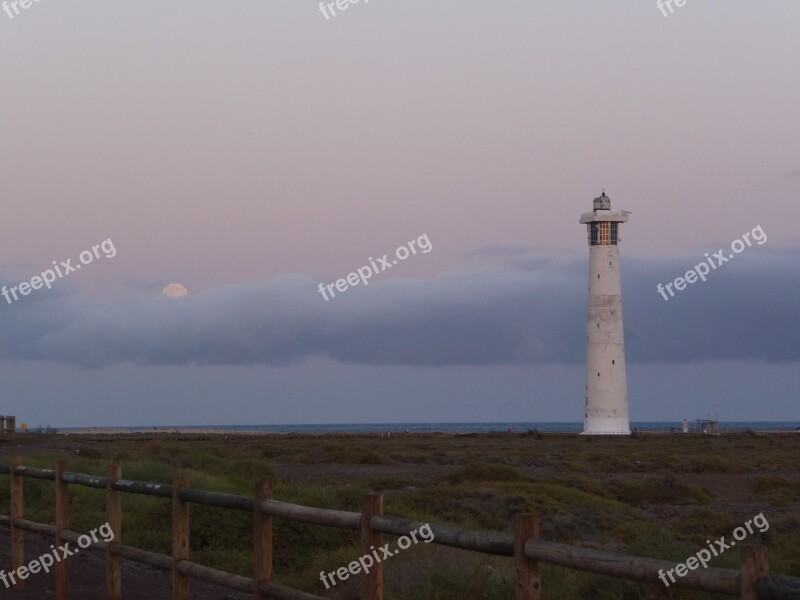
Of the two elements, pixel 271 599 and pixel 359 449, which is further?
pixel 359 449

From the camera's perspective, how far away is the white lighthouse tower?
190 feet

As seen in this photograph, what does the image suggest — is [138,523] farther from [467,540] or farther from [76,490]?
[467,540]

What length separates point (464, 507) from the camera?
845 inches

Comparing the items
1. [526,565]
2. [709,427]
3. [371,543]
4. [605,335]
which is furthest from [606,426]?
[526,565]

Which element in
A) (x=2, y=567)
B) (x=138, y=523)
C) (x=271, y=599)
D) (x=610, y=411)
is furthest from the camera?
(x=610, y=411)

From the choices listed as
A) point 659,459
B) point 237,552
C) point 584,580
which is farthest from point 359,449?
point 584,580

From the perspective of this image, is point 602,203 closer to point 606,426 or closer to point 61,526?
point 606,426

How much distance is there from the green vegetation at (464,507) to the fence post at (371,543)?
336 centimetres

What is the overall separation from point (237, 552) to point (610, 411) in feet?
150

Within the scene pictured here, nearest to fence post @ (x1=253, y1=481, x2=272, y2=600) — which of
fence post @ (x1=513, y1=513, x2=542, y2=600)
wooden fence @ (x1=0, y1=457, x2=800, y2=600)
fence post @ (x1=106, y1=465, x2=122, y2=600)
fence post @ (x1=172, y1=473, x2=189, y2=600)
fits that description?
wooden fence @ (x1=0, y1=457, x2=800, y2=600)

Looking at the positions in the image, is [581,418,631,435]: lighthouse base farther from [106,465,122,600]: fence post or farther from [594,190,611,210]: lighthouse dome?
[106,465,122,600]: fence post

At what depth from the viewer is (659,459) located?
42.6 metres

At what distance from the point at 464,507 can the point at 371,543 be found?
14567 millimetres

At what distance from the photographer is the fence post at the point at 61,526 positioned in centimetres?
1073
